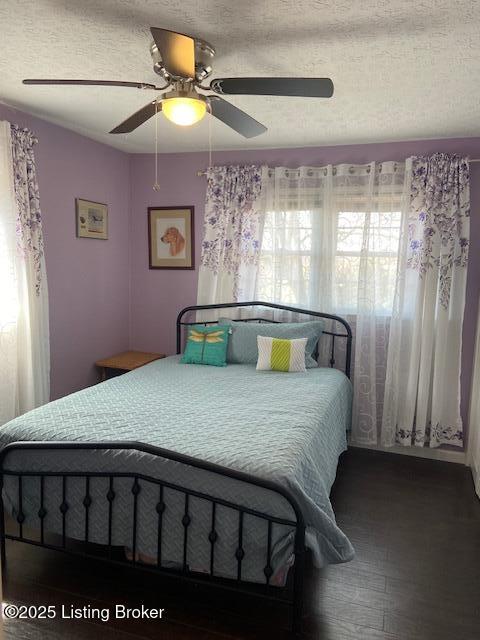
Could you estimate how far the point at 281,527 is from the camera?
1.87 metres

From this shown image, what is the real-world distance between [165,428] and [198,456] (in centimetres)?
36

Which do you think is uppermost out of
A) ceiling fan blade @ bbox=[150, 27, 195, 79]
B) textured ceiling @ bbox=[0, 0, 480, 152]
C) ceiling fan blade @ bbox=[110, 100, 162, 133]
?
textured ceiling @ bbox=[0, 0, 480, 152]

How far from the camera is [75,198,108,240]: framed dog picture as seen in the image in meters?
3.81

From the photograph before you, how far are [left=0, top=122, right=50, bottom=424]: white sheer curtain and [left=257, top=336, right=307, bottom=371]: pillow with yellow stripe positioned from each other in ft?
5.26

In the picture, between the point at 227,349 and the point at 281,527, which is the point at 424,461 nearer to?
the point at 227,349

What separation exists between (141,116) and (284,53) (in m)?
0.72

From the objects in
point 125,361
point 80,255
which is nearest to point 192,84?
point 80,255

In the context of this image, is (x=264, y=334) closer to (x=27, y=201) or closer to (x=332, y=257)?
(x=332, y=257)

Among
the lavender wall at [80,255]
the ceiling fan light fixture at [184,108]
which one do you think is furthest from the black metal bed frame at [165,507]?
→ the lavender wall at [80,255]

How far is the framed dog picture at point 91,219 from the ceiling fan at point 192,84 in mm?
1763

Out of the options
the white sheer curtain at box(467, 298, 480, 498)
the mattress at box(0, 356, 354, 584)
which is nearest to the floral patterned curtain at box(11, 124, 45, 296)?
the mattress at box(0, 356, 354, 584)

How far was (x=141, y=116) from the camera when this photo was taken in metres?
2.25

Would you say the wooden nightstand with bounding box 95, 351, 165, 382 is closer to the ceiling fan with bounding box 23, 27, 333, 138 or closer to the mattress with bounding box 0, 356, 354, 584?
the mattress with bounding box 0, 356, 354, 584

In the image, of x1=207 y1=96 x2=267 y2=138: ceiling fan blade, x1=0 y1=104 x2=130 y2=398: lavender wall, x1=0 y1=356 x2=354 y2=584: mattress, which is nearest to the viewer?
x1=0 y1=356 x2=354 y2=584: mattress
